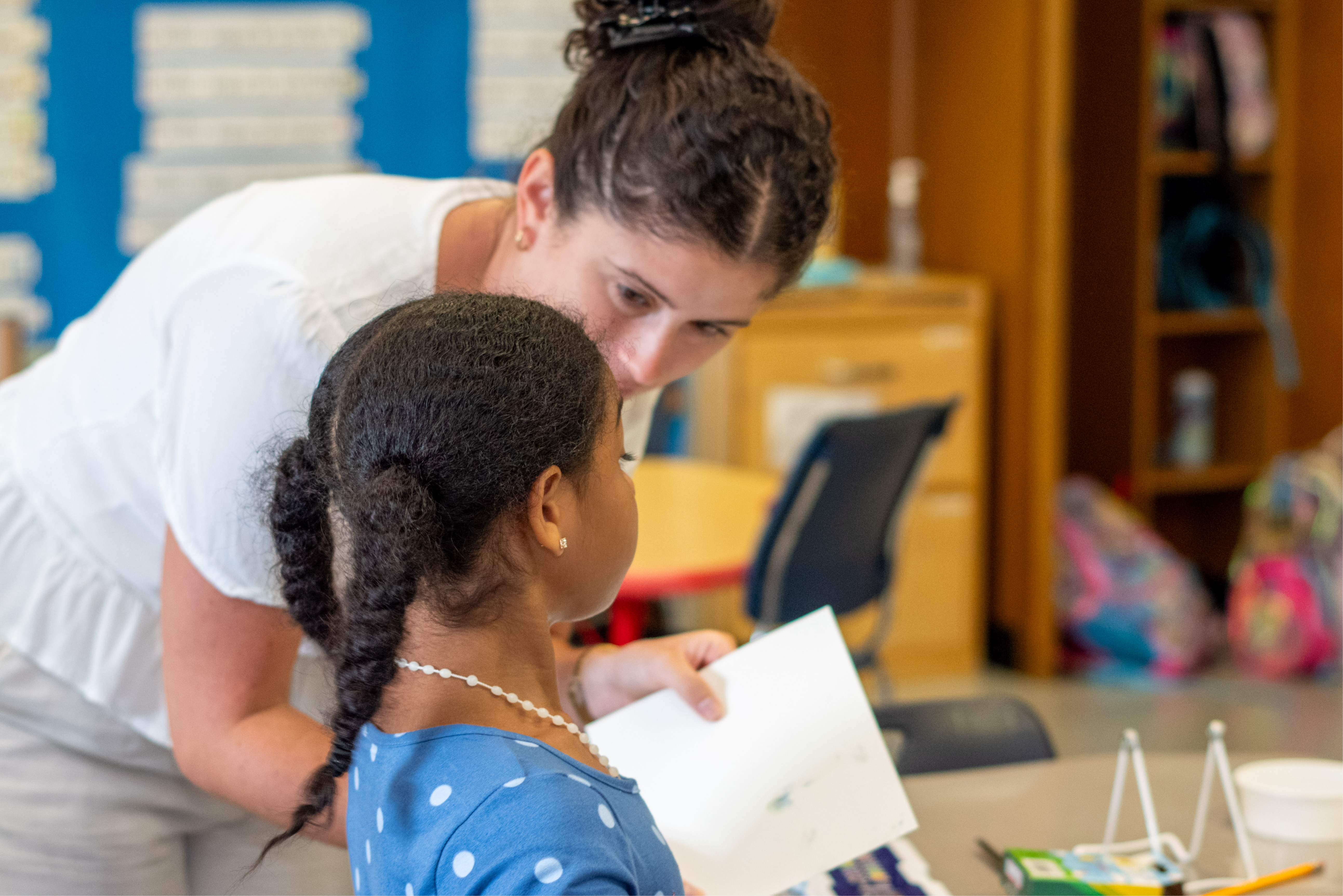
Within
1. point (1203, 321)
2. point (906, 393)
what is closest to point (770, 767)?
point (906, 393)

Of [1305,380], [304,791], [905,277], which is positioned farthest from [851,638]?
[304,791]

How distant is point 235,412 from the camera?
867mm

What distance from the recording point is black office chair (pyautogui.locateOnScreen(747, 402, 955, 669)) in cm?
229

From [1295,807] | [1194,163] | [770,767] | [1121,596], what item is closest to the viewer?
[770,767]

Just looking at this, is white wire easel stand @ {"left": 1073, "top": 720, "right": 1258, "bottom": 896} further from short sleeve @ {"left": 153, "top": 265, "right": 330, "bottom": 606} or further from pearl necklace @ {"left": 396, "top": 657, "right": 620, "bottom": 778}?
short sleeve @ {"left": 153, "top": 265, "right": 330, "bottom": 606}

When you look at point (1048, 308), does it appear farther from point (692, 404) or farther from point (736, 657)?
point (736, 657)

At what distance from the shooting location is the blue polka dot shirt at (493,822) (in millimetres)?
670

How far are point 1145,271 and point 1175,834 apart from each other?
2789mm

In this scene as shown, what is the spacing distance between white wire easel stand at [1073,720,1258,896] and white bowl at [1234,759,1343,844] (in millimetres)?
13

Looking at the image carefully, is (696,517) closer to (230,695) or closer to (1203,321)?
(230,695)

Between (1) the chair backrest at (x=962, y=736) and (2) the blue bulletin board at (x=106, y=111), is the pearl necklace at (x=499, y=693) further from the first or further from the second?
(2) the blue bulletin board at (x=106, y=111)

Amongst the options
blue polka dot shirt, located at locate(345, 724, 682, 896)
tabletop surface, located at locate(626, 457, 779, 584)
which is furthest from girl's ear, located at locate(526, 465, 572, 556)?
tabletop surface, located at locate(626, 457, 779, 584)

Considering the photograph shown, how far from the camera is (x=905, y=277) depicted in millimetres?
3609

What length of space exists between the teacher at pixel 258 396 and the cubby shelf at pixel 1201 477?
303cm
